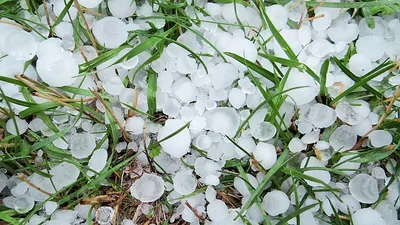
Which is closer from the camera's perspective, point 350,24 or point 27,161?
point 27,161

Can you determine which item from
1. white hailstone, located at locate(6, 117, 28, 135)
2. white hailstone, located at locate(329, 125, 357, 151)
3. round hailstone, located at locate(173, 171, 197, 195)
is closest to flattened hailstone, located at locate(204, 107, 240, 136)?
round hailstone, located at locate(173, 171, 197, 195)

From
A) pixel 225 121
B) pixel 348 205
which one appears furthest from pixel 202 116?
pixel 348 205

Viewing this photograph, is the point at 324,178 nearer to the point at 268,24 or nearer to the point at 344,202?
the point at 344,202

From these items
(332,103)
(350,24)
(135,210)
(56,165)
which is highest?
(350,24)

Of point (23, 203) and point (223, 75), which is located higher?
point (223, 75)

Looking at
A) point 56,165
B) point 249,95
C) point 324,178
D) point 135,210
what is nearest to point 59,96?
point 56,165

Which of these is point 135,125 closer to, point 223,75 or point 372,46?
point 223,75

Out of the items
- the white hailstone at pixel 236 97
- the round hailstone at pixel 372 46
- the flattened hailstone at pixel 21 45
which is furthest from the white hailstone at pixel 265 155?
the flattened hailstone at pixel 21 45
